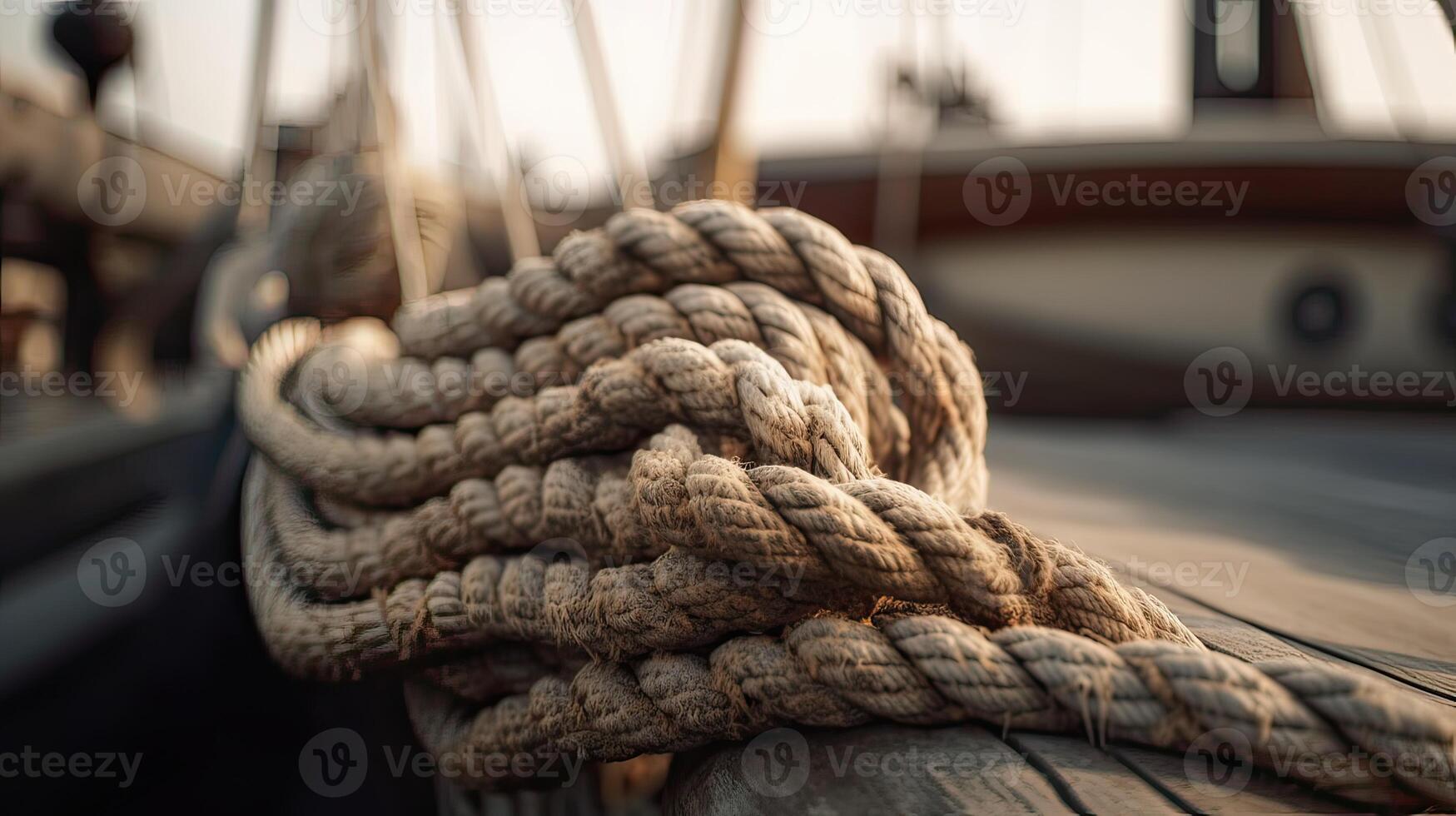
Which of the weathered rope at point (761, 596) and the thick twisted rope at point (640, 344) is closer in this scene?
the weathered rope at point (761, 596)

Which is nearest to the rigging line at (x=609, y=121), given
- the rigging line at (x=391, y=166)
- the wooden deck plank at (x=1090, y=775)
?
the rigging line at (x=391, y=166)

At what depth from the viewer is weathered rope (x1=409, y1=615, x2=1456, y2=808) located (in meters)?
0.52

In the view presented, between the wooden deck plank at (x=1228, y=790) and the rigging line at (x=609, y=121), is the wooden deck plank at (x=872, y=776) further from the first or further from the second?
the rigging line at (x=609, y=121)

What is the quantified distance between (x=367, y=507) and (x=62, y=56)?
415 cm

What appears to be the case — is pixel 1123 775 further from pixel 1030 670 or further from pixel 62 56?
pixel 62 56

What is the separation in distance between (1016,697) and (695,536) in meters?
0.24

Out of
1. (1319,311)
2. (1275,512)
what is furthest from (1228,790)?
(1319,311)

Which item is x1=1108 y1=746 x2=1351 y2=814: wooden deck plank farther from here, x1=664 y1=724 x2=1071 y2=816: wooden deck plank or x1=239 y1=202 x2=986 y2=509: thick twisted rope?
x1=239 y1=202 x2=986 y2=509: thick twisted rope

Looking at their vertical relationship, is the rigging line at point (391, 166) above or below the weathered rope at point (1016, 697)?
above

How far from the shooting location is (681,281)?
849 mm

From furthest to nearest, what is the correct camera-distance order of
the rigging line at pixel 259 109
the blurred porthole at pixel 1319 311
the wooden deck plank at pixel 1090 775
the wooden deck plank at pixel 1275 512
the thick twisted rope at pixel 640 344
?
the blurred porthole at pixel 1319 311 → the rigging line at pixel 259 109 → the wooden deck plank at pixel 1275 512 → the thick twisted rope at pixel 640 344 → the wooden deck plank at pixel 1090 775

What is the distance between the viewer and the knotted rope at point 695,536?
0.58 meters

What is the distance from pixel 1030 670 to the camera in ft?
1.89

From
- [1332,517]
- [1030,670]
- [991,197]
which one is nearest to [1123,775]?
[1030,670]
